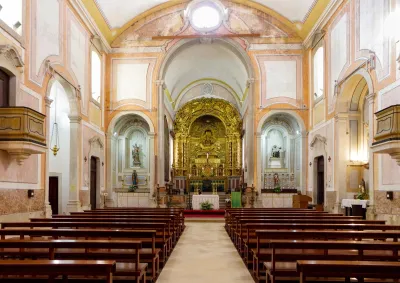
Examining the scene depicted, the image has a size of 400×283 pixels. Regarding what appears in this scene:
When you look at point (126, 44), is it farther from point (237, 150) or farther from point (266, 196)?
point (237, 150)

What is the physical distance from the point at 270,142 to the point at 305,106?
17.8ft

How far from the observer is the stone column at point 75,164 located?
16047 mm

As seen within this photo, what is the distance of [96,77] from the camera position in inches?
791

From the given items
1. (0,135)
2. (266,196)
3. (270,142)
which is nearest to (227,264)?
(0,135)

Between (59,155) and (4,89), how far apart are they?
7.41 metres

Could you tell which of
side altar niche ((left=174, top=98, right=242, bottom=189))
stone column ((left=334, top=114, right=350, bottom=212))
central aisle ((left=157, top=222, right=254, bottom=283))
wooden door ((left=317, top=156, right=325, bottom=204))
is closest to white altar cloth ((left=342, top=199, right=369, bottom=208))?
stone column ((left=334, top=114, right=350, bottom=212))

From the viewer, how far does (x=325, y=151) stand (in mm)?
17578

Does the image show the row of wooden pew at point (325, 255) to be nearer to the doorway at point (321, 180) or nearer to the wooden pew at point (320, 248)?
the wooden pew at point (320, 248)

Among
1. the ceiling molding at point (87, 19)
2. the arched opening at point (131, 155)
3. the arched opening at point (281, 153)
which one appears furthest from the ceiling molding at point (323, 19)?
the ceiling molding at point (87, 19)

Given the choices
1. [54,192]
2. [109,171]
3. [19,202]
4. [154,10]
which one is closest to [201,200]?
[109,171]

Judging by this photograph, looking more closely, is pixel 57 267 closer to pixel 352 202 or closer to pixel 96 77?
pixel 352 202

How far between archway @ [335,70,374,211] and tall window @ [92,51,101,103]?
10205 millimetres

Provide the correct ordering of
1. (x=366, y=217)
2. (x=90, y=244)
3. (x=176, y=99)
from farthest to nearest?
1. (x=176, y=99)
2. (x=366, y=217)
3. (x=90, y=244)

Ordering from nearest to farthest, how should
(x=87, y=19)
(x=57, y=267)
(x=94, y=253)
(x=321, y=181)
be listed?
(x=57, y=267) < (x=94, y=253) < (x=87, y=19) < (x=321, y=181)
